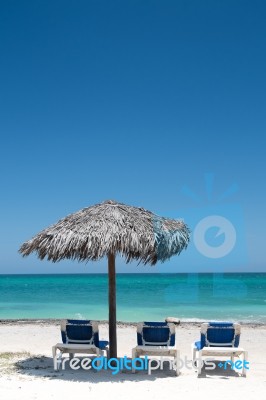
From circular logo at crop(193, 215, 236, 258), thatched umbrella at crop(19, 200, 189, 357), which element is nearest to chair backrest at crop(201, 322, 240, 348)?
thatched umbrella at crop(19, 200, 189, 357)

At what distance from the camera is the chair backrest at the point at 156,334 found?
6195 mm

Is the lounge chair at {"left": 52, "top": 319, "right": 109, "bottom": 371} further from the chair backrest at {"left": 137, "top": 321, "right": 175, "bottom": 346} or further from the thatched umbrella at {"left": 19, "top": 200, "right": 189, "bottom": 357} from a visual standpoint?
the chair backrest at {"left": 137, "top": 321, "right": 175, "bottom": 346}

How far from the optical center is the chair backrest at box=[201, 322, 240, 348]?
624 cm

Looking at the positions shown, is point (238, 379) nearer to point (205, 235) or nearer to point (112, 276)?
point (112, 276)

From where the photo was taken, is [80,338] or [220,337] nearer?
[220,337]

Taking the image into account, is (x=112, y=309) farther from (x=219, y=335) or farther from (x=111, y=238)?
(x=219, y=335)

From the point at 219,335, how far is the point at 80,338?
182cm

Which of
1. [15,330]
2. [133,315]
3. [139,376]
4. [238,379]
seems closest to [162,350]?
[139,376]

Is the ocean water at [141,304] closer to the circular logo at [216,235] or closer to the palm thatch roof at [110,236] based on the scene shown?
the circular logo at [216,235]

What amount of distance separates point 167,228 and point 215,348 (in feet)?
5.41

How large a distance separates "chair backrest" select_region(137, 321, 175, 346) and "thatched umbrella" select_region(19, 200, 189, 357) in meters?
0.45

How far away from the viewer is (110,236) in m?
5.97

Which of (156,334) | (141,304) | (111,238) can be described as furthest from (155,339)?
(141,304)

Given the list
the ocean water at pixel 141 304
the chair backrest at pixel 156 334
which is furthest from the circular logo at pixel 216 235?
the chair backrest at pixel 156 334
